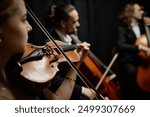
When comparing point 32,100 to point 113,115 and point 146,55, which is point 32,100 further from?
point 146,55

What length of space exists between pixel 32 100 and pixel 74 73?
15 cm

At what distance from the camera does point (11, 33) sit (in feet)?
2.68

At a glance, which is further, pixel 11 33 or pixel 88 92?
pixel 88 92

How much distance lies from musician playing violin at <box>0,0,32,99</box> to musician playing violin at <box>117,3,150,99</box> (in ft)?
1.32

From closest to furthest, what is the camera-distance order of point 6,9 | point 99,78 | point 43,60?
point 6,9
point 43,60
point 99,78

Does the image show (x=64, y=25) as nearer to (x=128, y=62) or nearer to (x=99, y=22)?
(x=99, y=22)

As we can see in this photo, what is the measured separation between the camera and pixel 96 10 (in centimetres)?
111

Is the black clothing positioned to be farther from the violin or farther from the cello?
the violin

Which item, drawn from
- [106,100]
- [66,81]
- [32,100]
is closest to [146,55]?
[106,100]

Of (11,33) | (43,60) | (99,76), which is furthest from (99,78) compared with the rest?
(11,33)

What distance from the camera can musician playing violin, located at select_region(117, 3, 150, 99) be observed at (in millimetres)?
1107

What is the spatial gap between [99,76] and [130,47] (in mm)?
159

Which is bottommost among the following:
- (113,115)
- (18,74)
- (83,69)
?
(113,115)

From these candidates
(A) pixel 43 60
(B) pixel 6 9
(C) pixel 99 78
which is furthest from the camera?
(C) pixel 99 78
